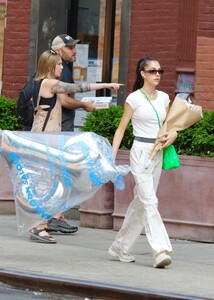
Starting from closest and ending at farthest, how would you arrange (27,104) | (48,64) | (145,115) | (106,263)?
(145,115) → (106,263) → (48,64) → (27,104)

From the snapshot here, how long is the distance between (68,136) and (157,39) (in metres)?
4.70

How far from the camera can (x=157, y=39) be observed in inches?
599

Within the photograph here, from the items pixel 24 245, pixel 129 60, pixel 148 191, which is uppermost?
pixel 129 60

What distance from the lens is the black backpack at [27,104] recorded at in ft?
39.7

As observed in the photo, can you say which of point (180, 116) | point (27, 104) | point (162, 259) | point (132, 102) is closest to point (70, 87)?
point (27, 104)

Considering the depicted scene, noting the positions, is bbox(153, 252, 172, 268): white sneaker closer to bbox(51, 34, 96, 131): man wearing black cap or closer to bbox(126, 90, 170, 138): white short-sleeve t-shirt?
bbox(126, 90, 170, 138): white short-sleeve t-shirt

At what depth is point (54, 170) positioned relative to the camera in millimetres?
10602

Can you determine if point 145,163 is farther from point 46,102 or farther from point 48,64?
point 48,64

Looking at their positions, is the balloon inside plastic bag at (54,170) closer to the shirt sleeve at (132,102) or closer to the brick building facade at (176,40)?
the shirt sleeve at (132,102)

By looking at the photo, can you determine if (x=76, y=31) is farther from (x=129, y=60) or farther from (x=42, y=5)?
(x=129, y=60)

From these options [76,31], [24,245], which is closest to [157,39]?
[76,31]

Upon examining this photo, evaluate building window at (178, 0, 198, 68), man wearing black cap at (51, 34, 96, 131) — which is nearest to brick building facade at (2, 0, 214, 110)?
building window at (178, 0, 198, 68)

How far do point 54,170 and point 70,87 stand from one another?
3.99 feet

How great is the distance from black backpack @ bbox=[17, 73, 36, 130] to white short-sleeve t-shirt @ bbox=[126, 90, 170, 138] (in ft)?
6.32
